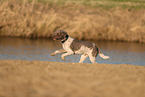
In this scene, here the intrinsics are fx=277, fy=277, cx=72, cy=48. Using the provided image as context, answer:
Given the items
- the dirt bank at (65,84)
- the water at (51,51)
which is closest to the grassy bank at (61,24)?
the water at (51,51)

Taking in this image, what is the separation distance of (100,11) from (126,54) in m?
7.45

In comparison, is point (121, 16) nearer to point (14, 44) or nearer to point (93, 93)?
point (14, 44)

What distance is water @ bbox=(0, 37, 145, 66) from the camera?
1012 cm

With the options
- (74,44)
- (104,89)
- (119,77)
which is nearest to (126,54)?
(74,44)

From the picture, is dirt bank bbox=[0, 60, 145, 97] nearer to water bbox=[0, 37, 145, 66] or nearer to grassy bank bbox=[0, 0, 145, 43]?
water bbox=[0, 37, 145, 66]

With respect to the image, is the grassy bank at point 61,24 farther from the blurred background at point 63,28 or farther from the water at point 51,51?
the water at point 51,51

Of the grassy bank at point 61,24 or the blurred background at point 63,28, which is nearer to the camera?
the blurred background at point 63,28

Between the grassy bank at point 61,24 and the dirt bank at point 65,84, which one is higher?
the dirt bank at point 65,84

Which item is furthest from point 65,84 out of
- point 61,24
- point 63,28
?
point 61,24

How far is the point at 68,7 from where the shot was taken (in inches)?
763

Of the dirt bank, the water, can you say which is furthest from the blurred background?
the dirt bank

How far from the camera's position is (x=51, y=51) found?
1124cm

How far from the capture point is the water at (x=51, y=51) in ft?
33.2

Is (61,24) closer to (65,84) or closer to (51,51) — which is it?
(51,51)
